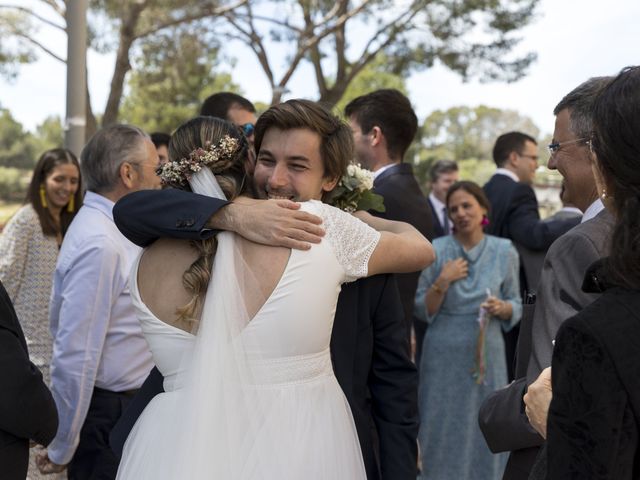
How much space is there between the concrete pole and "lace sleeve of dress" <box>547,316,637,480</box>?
4.94 meters

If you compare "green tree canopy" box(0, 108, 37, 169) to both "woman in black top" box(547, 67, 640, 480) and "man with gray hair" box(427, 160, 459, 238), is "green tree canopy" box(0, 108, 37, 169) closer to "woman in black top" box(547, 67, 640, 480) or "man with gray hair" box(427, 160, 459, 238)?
"man with gray hair" box(427, 160, 459, 238)

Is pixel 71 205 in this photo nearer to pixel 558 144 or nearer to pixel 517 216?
pixel 558 144

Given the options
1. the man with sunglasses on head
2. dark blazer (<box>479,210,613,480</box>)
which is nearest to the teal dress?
the man with sunglasses on head

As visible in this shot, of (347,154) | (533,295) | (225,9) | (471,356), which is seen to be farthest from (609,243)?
(225,9)

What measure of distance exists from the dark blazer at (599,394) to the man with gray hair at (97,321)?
259 centimetres

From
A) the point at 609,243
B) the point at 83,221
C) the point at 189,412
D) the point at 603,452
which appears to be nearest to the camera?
the point at 603,452

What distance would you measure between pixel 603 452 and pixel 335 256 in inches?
42.6

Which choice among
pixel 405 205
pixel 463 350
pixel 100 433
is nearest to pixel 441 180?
pixel 463 350

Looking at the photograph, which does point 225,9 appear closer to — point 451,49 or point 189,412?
point 451,49

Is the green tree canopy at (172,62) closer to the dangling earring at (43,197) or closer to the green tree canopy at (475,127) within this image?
the dangling earring at (43,197)

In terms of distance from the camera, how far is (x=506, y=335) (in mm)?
6461

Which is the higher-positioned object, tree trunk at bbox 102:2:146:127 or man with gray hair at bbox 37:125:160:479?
tree trunk at bbox 102:2:146:127

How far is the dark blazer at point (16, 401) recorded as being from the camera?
105 inches

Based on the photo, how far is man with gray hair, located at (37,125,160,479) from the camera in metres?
3.68
